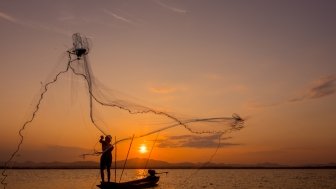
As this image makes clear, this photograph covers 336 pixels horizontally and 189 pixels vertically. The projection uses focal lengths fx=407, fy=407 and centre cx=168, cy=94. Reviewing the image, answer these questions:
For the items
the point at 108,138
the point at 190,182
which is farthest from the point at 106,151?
the point at 190,182

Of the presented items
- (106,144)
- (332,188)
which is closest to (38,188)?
(106,144)

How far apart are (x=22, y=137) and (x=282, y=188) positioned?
5272 centimetres

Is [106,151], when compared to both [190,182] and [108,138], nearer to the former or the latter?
[108,138]

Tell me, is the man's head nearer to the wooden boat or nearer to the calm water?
the wooden boat

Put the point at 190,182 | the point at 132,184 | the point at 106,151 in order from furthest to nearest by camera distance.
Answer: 1. the point at 190,182
2. the point at 132,184
3. the point at 106,151

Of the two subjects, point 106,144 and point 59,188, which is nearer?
point 106,144

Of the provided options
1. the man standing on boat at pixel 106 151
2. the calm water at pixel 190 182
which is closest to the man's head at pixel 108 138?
the man standing on boat at pixel 106 151

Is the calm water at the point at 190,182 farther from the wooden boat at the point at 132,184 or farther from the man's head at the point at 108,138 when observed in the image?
the man's head at the point at 108,138

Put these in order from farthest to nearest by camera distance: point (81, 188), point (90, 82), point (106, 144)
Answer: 1. point (81, 188)
2. point (106, 144)
3. point (90, 82)

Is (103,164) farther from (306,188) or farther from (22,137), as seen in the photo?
(306,188)

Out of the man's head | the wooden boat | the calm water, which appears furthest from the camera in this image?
the calm water

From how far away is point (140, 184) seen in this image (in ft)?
123

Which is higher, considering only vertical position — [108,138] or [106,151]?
[108,138]

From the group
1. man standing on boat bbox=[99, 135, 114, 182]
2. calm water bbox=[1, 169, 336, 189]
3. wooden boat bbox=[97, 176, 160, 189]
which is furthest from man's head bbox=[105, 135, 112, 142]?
calm water bbox=[1, 169, 336, 189]
